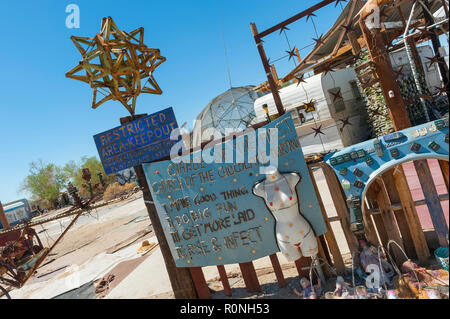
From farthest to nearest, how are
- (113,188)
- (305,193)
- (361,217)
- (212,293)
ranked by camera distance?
(113,188), (212,293), (305,193), (361,217)

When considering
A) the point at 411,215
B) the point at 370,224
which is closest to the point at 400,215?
the point at 411,215

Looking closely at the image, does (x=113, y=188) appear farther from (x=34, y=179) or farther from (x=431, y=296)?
(x=431, y=296)

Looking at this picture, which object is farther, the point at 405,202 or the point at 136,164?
the point at 136,164

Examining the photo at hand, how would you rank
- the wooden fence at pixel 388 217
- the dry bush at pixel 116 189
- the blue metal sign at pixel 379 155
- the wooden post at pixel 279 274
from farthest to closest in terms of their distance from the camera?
the dry bush at pixel 116 189
the wooden post at pixel 279 274
the wooden fence at pixel 388 217
the blue metal sign at pixel 379 155

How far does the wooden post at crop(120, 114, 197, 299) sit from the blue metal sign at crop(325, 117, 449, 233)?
3.03 metres

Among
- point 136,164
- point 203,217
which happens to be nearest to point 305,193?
point 203,217

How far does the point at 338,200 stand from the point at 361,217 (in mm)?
468

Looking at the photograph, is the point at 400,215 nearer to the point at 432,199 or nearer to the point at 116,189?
the point at 432,199

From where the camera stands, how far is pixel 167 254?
4953 mm

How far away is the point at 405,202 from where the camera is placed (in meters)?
3.82

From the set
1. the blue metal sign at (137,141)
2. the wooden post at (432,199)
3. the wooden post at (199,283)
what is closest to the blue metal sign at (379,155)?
the wooden post at (432,199)

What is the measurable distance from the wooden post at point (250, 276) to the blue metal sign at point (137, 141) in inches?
93.8

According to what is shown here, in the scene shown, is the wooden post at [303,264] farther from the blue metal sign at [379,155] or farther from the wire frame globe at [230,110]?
the wire frame globe at [230,110]

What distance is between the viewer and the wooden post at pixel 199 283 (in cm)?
496
